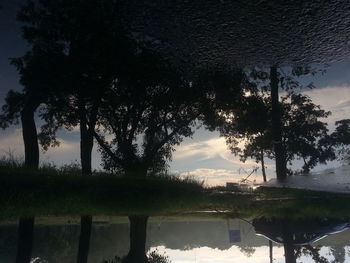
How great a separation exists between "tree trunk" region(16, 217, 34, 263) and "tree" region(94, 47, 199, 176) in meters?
9.64

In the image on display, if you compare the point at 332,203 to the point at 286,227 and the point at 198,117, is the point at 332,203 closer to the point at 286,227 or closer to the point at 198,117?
the point at 286,227

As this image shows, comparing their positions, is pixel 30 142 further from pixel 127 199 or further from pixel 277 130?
pixel 277 130

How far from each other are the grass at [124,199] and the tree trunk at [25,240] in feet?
1.11

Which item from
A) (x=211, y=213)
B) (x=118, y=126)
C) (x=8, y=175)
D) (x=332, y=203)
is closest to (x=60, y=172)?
(x=8, y=175)

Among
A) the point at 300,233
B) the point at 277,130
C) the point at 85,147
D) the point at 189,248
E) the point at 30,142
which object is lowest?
the point at 189,248

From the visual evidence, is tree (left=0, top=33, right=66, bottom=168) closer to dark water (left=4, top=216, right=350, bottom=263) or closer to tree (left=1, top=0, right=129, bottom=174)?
tree (left=1, top=0, right=129, bottom=174)

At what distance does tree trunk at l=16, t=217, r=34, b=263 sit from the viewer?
615 centimetres

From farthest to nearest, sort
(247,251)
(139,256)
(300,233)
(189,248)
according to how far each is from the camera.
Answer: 1. (300,233)
2. (189,248)
3. (247,251)
4. (139,256)

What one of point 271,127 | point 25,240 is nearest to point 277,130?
point 271,127

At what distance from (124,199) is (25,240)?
5.47 meters

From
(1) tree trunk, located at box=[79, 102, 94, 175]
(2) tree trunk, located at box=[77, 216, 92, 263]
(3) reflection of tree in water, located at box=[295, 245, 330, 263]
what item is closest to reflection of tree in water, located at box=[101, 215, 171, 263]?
(2) tree trunk, located at box=[77, 216, 92, 263]

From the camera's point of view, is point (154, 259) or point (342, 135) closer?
point (154, 259)

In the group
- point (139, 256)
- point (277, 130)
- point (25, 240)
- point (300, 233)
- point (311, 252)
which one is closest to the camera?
point (25, 240)

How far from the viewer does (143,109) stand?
62.7ft
